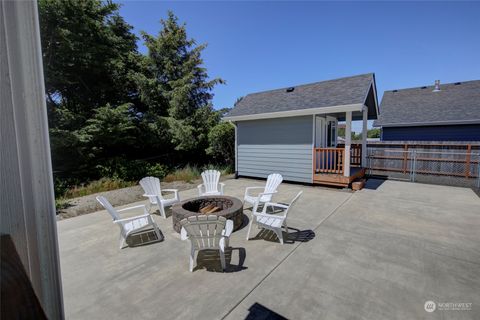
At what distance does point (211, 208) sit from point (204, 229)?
1.64m

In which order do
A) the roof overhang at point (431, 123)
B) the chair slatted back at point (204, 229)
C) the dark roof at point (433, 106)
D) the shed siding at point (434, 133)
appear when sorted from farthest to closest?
the dark roof at point (433, 106), the shed siding at point (434, 133), the roof overhang at point (431, 123), the chair slatted back at point (204, 229)

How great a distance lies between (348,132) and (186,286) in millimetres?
6708

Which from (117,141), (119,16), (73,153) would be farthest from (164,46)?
(73,153)

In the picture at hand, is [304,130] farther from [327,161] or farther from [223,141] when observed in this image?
[223,141]

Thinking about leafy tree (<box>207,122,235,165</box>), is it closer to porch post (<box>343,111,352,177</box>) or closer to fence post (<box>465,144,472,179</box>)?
porch post (<box>343,111,352,177</box>)

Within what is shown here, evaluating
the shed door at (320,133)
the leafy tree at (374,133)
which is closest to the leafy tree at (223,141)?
the shed door at (320,133)

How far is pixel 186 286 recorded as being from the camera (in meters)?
2.69

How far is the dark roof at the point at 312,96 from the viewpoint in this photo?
740cm

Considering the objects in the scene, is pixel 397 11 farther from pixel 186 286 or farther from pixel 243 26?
pixel 186 286

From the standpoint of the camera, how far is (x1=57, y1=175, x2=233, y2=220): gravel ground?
5559 mm

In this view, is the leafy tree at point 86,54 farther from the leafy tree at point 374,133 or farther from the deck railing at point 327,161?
the leafy tree at point 374,133

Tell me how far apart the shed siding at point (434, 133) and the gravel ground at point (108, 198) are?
11678mm

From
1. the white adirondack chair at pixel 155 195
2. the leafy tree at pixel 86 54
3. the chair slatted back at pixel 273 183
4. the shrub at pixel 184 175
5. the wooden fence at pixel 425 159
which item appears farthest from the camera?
the shrub at pixel 184 175

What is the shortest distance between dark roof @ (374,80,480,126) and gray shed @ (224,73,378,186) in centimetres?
394
